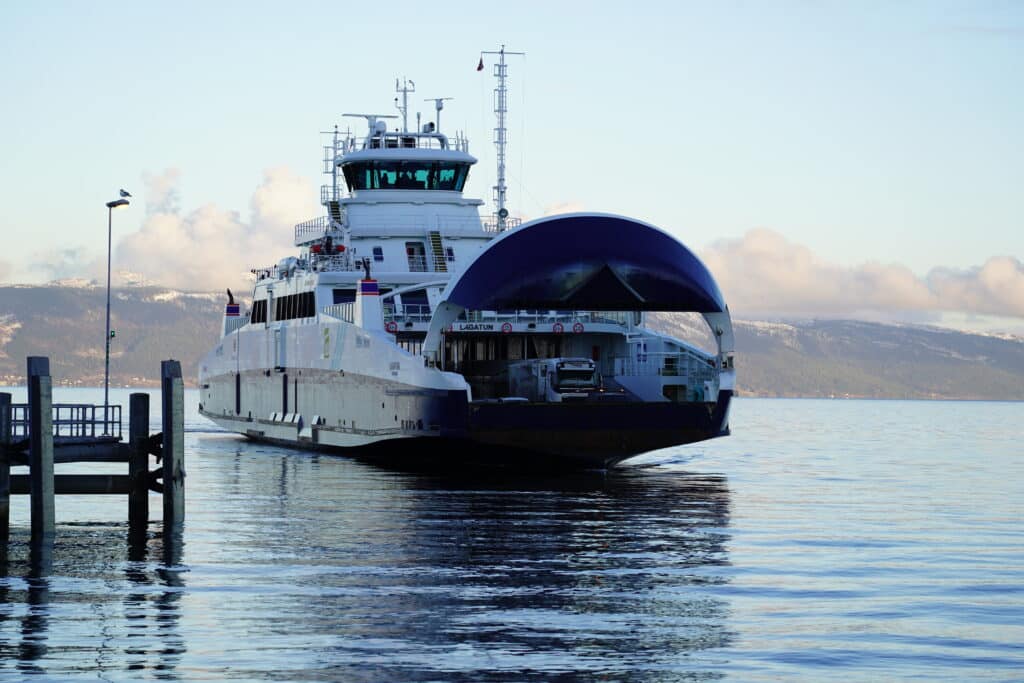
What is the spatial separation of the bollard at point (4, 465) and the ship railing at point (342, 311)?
24.0m

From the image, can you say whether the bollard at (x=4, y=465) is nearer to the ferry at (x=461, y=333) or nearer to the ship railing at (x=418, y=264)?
the ferry at (x=461, y=333)

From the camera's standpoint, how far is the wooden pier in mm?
Answer: 33125

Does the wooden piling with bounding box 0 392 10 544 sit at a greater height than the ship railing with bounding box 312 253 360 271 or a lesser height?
lesser

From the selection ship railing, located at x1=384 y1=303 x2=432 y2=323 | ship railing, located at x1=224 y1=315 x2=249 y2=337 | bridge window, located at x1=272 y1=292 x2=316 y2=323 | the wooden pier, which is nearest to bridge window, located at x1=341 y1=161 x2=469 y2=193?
bridge window, located at x1=272 y1=292 x2=316 y2=323

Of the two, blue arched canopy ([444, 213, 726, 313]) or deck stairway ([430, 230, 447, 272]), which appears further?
deck stairway ([430, 230, 447, 272])

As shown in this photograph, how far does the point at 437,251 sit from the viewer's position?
65.4 metres

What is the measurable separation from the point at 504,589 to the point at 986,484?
36.0m

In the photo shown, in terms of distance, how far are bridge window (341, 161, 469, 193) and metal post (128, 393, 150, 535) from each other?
33.6 meters

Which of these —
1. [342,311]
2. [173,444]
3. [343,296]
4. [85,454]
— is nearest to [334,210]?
[343,296]

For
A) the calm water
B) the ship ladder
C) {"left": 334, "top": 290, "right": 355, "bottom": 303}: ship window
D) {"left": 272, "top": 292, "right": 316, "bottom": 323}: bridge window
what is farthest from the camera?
the ship ladder

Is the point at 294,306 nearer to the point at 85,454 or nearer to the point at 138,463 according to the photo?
the point at 138,463

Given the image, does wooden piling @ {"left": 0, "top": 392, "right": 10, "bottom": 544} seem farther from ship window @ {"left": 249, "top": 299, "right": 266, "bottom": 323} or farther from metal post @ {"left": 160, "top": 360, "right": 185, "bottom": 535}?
ship window @ {"left": 249, "top": 299, "right": 266, "bottom": 323}

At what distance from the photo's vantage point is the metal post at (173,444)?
35438mm

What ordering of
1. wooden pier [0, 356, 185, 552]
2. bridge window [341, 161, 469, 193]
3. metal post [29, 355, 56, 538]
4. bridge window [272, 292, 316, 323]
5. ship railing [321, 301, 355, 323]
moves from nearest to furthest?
1. metal post [29, 355, 56, 538]
2. wooden pier [0, 356, 185, 552]
3. ship railing [321, 301, 355, 323]
4. bridge window [272, 292, 316, 323]
5. bridge window [341, 161, 469, 193]
